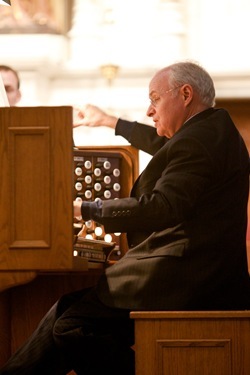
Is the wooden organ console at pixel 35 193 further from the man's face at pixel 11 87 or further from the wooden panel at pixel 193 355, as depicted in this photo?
the man's face at pixel 11 87

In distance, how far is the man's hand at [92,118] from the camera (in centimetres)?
389

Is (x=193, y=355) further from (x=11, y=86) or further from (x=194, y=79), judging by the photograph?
(x=11, y=86)

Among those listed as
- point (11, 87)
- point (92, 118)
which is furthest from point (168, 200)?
point (11, 87)

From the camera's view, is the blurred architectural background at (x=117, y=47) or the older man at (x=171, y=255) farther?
the blurred architectural background at (x=117, y=47)

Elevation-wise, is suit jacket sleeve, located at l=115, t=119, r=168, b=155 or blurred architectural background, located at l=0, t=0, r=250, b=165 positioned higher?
blurred architectural background, located at l=0, t=0, r=250, b=165

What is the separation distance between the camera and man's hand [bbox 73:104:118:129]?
3.89 metres

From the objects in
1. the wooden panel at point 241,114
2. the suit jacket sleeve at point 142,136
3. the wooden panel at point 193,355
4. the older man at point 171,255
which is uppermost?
the wooden panel at point 241,114

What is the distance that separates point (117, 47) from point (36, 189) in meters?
2.46

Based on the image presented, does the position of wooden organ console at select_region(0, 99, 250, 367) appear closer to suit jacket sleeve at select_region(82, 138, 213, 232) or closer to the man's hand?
suit jacket sleeve at select_region(82, 138, 213, 232)

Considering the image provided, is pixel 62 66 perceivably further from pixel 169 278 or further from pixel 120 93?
pixel 169 278

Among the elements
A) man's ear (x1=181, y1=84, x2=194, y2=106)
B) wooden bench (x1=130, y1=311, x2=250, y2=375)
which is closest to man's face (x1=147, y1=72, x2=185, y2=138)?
man's ear (x1=181, y1=84, x2=194, y2=106)

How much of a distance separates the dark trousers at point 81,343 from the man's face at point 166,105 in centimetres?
61

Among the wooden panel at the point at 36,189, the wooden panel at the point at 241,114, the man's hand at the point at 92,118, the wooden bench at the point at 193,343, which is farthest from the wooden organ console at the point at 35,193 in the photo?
the wooden panel at the point at 241,114

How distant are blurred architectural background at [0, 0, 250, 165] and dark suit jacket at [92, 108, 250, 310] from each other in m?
2.16
